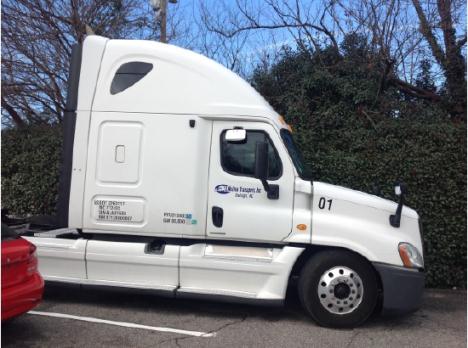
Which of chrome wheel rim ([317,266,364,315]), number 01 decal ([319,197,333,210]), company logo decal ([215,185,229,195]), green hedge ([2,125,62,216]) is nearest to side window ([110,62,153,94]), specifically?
company logo decal ([215,185,229,195])

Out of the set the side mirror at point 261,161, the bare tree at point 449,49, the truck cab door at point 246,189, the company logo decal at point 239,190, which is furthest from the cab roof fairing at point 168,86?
the bare tree at point 449,49

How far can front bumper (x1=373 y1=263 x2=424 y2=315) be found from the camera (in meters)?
5.36

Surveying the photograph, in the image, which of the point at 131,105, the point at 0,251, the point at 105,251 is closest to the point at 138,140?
the point at 131,105

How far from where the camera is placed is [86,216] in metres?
5.94

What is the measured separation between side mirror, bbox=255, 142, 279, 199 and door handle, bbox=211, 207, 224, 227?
1.98 feet

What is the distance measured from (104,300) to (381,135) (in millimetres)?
5098

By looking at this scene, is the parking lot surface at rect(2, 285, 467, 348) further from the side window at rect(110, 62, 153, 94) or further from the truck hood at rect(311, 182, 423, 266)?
the side window at rect(110, 62, 153, 94)

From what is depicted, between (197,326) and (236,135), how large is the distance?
225 centimetres

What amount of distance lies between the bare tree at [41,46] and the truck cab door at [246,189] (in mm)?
6990

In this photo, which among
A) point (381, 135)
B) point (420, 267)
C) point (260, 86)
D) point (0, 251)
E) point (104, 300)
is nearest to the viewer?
point (0, 251)

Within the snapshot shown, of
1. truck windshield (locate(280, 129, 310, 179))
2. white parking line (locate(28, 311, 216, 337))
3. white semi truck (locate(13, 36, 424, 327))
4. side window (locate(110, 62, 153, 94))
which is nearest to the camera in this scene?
white parking line (locate(28, 311, 216, 337))

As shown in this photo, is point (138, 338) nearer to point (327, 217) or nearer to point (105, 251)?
point (105, 251)

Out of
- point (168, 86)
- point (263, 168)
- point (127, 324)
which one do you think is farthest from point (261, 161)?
point (127, 324)

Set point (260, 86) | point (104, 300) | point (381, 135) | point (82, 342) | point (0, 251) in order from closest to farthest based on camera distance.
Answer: point (0, 251) → point (82, 342) → point (104, 300) → point (381, 135) → point (260, 86)
